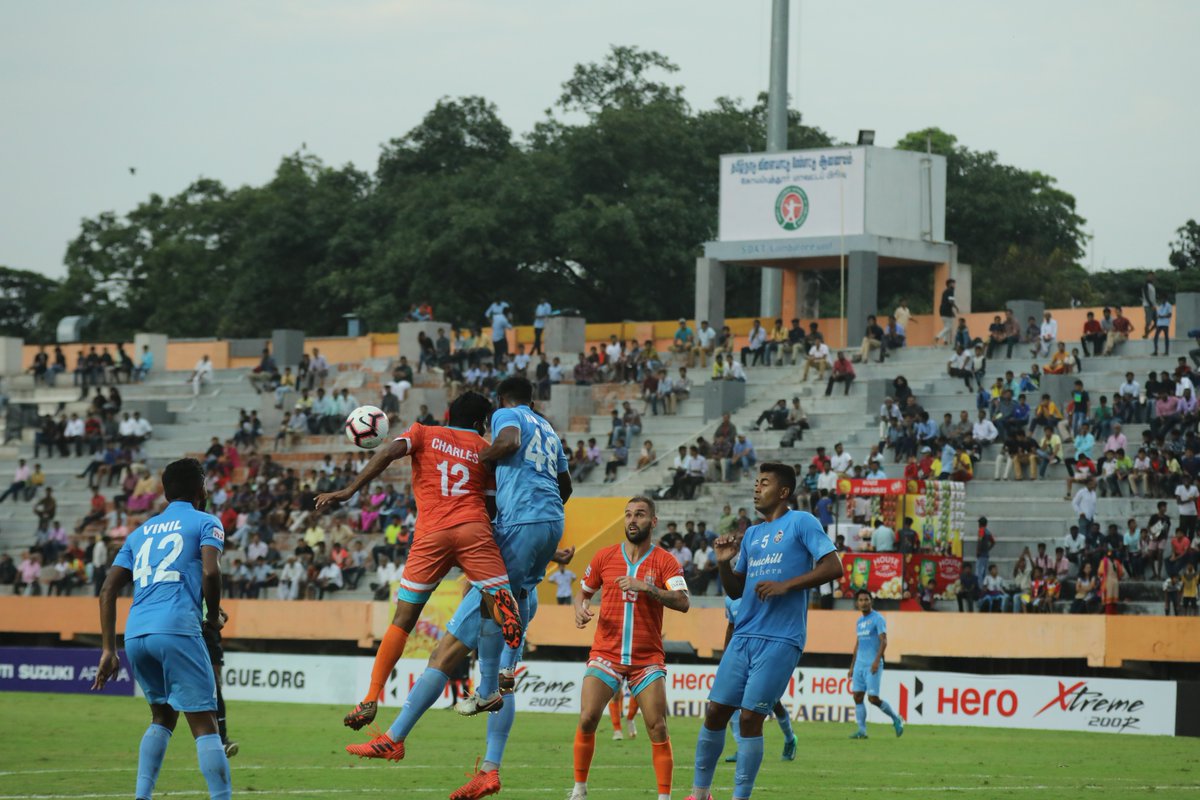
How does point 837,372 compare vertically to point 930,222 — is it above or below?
below

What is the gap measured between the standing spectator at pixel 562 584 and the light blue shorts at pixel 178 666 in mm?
22005

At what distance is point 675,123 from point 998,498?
34.2m

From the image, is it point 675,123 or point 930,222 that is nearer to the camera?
point 930,222

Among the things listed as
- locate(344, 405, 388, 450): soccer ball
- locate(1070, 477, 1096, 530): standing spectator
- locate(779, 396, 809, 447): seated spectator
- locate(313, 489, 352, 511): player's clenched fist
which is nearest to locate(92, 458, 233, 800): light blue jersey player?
locate(313, 489, 352, 511): player's clenched fist

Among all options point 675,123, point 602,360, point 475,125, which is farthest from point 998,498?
point 475,125

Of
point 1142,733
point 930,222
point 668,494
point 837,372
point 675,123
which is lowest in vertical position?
point 1142,733

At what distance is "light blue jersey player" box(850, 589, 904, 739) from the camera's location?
953 inches

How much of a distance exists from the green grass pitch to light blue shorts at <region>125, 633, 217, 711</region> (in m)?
3.02

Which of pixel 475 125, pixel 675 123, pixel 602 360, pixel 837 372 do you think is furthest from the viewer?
pixel 475 125

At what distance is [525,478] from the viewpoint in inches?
515

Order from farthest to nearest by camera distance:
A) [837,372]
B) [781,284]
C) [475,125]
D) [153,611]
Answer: [475,125], [781,284], [837,372], [153,611]

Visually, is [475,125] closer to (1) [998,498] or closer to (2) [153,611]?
(1) [998,498]

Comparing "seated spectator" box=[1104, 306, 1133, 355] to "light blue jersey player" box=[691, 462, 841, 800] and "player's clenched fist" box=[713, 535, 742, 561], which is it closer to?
"player's clenched fist" box=[713, 535, 742, 561]

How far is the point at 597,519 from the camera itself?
1470 inches
